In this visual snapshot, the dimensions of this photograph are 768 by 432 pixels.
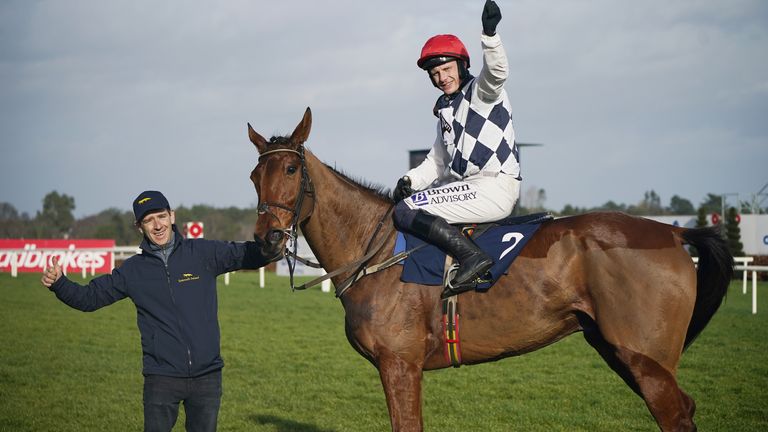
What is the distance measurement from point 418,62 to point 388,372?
2042 millimetres

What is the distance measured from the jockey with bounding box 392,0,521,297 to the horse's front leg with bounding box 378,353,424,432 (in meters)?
0.51

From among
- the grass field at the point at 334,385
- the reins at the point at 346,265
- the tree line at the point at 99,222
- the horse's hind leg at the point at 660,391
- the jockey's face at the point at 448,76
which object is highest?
the tree line at the point at 99,222

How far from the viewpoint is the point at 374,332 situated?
4090 mm

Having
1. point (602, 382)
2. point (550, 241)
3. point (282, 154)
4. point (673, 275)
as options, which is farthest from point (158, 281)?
point (602, 382)

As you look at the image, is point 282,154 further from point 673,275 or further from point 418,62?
point 673,275

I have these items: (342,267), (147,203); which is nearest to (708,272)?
(342,267)

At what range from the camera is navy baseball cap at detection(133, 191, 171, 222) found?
3969 millimetres

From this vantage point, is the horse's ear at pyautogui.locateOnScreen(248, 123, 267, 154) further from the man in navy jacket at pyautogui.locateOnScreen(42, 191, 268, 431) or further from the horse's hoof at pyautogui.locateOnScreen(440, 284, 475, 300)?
the horse's hoof at pyautogui.locateOnScreen(440, 284, 475, 300)

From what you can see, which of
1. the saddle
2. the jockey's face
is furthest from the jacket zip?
the jockey's face

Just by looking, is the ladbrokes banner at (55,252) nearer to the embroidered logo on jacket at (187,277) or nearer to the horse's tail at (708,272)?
the embroidered logo on jacket at (187,277)

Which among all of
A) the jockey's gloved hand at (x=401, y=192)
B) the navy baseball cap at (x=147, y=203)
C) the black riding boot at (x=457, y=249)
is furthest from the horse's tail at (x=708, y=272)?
the navy baseball cap at (x=147, y=203)

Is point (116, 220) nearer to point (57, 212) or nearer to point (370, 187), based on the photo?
point (57, 212)

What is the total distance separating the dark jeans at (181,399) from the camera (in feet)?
12.6

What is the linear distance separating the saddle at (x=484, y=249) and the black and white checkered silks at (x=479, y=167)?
106 mm
